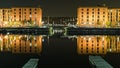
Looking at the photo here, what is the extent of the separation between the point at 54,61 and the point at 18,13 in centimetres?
8479

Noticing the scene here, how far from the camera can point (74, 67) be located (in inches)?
834

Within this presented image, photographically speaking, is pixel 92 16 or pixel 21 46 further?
pixel 92 16

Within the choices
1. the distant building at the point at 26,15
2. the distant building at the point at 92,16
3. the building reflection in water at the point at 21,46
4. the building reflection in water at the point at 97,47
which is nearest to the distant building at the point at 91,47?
the building reflection in water at the point at 97,47

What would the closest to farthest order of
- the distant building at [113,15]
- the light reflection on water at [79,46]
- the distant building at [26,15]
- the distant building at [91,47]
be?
1. the distant building at [91,47]
2. the light reflection on water at [79,46]
3. the distant building at [26,15]
4. the distant building at [113,15]

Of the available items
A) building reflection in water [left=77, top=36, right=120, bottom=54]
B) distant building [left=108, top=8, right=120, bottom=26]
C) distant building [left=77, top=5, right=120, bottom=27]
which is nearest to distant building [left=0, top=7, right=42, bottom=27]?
distant building [left=77, top=5, right=120, bottom=27]

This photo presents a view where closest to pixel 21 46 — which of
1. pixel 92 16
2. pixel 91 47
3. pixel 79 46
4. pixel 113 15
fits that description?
pixel 79 46

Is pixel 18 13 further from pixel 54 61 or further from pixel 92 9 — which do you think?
pixel 54 61

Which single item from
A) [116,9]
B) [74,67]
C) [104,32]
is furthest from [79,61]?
[116,9]

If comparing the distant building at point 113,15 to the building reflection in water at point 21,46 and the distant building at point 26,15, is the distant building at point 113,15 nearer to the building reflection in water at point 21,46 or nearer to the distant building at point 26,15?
the distant building at point 26,15

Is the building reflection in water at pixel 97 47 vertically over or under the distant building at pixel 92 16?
under

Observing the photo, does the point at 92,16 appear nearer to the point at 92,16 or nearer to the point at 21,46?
the point at 92,16

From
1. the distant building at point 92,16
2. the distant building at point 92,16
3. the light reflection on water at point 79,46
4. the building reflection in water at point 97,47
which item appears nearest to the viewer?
the building reflection in water at point 97,47

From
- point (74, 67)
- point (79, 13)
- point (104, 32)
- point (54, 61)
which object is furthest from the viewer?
point (79, 13)

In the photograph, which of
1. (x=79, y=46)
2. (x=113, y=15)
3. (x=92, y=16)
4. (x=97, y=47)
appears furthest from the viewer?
(x=113, y=15)
